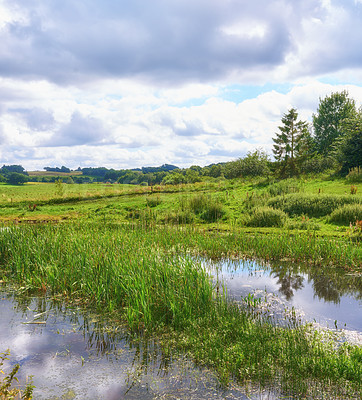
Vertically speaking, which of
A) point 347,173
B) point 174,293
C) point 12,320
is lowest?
point 12,320

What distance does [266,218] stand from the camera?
18797 millimetres

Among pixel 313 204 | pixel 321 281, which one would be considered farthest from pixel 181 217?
pixel 321 281

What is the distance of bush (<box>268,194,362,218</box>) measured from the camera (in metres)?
19.3

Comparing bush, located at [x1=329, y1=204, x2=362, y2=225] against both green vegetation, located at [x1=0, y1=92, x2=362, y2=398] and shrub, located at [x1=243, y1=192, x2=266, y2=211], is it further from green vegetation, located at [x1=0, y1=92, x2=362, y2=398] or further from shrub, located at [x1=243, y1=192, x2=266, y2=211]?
shrub, located at [x1=243, y1=192, x2=266, y2=211]

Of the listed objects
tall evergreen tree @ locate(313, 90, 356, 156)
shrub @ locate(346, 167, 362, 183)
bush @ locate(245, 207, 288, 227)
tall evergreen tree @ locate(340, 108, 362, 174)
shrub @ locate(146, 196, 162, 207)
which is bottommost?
bush @ locate(245, 207, 288, 227)

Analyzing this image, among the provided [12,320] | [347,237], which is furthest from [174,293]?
[347,237]

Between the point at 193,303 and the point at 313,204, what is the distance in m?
14.7

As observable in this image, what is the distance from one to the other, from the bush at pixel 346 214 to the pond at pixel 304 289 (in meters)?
7.17

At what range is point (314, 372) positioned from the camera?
5133mm

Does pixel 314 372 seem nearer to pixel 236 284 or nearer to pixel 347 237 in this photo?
pixel 236 284

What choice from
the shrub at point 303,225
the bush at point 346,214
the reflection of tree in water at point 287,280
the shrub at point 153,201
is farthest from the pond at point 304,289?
the shrub at point 153,201

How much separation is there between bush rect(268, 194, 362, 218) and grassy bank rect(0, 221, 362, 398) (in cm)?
723

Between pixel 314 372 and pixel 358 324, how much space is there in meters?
2.80

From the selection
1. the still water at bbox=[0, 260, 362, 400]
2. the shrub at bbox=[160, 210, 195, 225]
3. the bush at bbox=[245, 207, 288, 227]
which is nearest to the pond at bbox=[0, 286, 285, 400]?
the still water at bbox=[0, 260, 362, 400]
